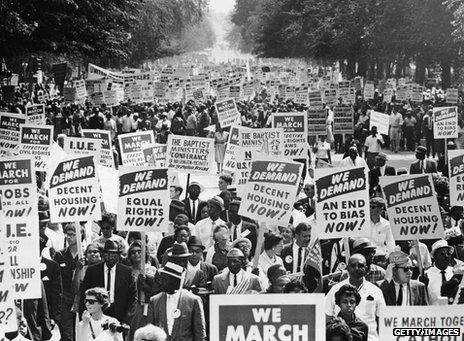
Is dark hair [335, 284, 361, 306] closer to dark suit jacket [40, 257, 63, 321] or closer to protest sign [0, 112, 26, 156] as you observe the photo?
dark suit jacket [40, 257, 63, 321]

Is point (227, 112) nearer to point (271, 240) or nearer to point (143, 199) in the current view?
point (143, 199)

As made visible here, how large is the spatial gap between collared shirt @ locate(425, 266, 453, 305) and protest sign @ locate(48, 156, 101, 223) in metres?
3.50

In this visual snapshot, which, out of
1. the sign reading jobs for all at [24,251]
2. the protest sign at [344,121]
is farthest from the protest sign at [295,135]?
the sign reading jobs for all at [24,251]

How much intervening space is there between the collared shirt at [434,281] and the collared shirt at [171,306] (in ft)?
9.22

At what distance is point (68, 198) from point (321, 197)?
2.73 meters

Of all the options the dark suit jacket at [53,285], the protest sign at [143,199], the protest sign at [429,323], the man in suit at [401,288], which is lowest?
the dark suit jacket at [53,285]

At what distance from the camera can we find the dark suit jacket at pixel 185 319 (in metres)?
9.70

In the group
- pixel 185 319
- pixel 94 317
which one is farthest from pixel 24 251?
pixel 185 319

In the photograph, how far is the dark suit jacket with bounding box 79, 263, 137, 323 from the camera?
37.2 feet

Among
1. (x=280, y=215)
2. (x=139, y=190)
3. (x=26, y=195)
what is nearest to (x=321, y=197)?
(x=280, y=215)

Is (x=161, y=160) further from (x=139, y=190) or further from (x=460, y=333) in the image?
(x=460, y=333)

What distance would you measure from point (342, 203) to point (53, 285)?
3043 mm

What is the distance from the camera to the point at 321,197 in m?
12.4

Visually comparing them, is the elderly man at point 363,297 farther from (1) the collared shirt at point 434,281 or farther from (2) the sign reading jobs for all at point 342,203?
(2) the sign reading jobs for all at point 342,203
